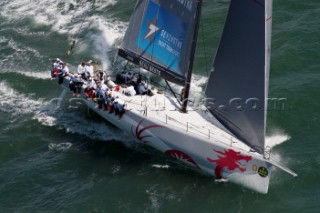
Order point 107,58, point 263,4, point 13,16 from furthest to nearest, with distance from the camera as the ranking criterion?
1. point 13,16
2. point 107,58
3. point 263,4

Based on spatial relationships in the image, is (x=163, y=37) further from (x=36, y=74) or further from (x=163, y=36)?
(x=36, y=74)

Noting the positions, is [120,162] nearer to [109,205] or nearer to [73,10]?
[109,205]

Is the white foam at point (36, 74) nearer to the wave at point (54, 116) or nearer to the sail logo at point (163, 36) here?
the wave at point (54, 116)

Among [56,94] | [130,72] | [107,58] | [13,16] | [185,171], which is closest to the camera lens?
[185,171]

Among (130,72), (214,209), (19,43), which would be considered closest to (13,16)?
(19,43)

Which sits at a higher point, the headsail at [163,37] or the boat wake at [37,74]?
the headsail at [163,37]

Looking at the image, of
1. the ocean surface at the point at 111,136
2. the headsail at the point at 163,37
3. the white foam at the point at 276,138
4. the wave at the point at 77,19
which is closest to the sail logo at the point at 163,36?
the headsail at the point at 163,37

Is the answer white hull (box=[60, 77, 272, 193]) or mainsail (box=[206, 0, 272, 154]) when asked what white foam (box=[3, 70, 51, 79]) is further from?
mainsail (box=[206, 0, 272, 154])

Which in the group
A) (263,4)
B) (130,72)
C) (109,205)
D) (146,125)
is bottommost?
(109,205)
